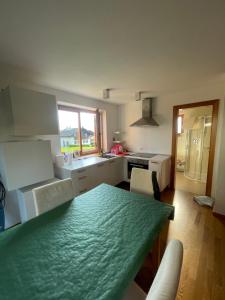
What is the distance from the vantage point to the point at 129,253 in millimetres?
858

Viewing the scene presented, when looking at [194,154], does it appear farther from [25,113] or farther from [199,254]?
[25,113]

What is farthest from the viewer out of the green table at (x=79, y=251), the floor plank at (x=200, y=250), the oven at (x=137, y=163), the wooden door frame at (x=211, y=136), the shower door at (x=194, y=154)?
the shower door at (x=194, y=154)

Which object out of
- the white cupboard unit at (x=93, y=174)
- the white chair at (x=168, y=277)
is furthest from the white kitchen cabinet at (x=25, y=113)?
the white chair at (x=168, y=277)

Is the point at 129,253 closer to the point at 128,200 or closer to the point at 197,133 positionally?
the point at 128,200

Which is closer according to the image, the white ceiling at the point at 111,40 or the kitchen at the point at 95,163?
the kitchen at the point at 95,163

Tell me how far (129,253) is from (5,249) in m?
0.77

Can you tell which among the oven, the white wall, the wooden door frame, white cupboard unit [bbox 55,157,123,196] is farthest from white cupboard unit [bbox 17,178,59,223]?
the wooden door frame

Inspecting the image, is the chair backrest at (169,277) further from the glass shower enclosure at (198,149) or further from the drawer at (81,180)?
the glass shower enclosure at (198,149)

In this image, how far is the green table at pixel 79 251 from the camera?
0.68 meters

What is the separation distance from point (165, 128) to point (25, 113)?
9.37 feet

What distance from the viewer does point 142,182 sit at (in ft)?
6.37

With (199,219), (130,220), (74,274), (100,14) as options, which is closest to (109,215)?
(130,220)

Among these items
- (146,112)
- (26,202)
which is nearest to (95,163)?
(26,202)

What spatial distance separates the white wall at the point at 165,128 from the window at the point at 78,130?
923mm
